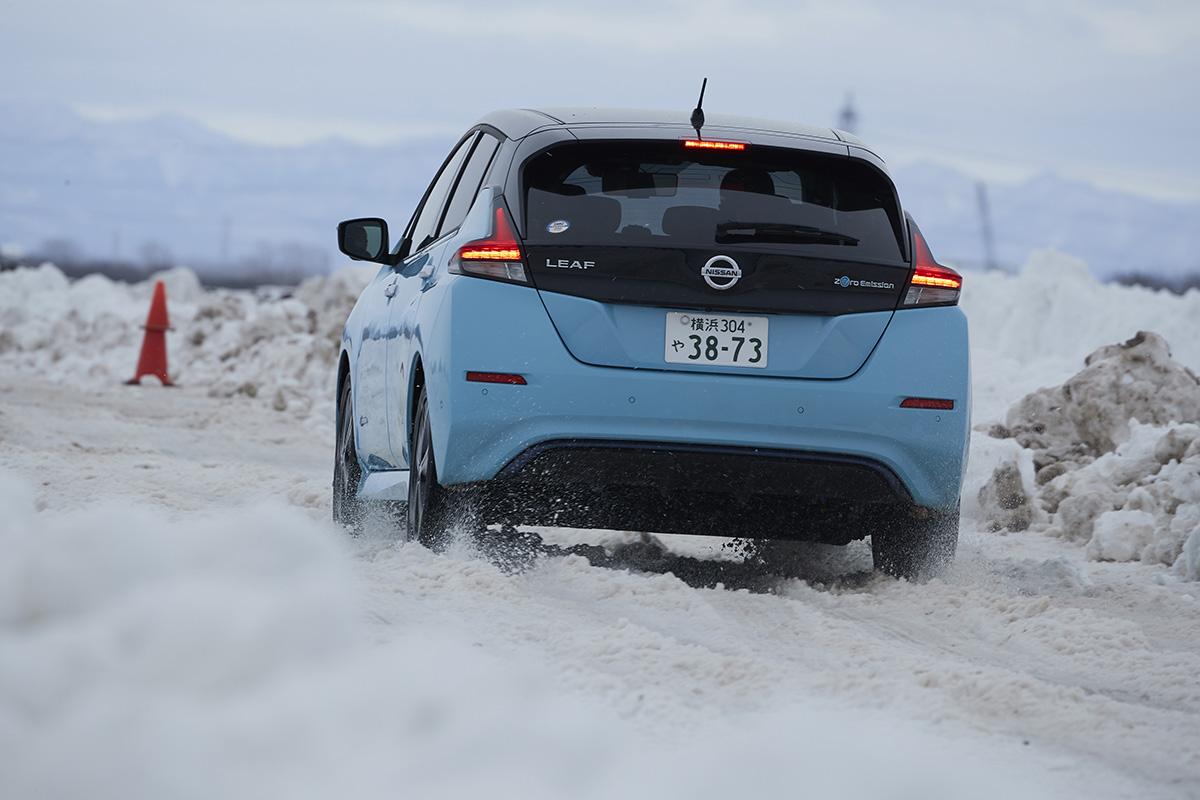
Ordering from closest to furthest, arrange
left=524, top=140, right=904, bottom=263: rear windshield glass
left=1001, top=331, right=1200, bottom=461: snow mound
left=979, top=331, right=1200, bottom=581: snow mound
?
1. left=524, top=140, right=904, bottom=263: rear windshield glass
2. left=979, top=331, right=1200, bottom=581: snow mound
3. left=1001, top=331, right=1200, bottom=461: snow mound

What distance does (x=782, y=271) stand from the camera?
18.8 ft

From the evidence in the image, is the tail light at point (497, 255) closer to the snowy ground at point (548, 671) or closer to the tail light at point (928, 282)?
the snowy ground at point (548, 671)

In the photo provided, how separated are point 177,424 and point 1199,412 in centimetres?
722

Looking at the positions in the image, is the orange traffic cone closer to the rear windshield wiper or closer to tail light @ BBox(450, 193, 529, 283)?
tail light @ BBox(450, 193, 529, 283)

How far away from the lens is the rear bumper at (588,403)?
5664mm

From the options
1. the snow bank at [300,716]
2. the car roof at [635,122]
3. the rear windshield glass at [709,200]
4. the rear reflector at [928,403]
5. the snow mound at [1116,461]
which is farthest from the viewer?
the snow mound at [1116,461]

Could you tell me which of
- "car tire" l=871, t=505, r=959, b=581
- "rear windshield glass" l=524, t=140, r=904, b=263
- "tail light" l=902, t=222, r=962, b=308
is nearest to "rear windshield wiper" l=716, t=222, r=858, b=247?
"rear windshield glass" l=524, t=140, r=904, b=263

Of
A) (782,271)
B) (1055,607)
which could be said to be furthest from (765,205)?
(1055,607)

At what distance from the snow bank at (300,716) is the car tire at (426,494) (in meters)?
1.41

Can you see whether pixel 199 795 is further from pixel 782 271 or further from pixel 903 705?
pixel 782 271

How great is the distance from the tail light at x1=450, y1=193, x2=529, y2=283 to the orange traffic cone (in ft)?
45.8

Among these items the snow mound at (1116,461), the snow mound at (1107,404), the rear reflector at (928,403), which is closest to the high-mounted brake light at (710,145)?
the rear reflector at (928,403)

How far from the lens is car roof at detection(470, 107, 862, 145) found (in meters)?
6.18

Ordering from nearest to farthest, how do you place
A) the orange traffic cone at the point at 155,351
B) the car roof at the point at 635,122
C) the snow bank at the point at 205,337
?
the car roof at the point at 635,122 → the snow bank at the point at 205,337 → the orange traffic cone at the point at 155,351
